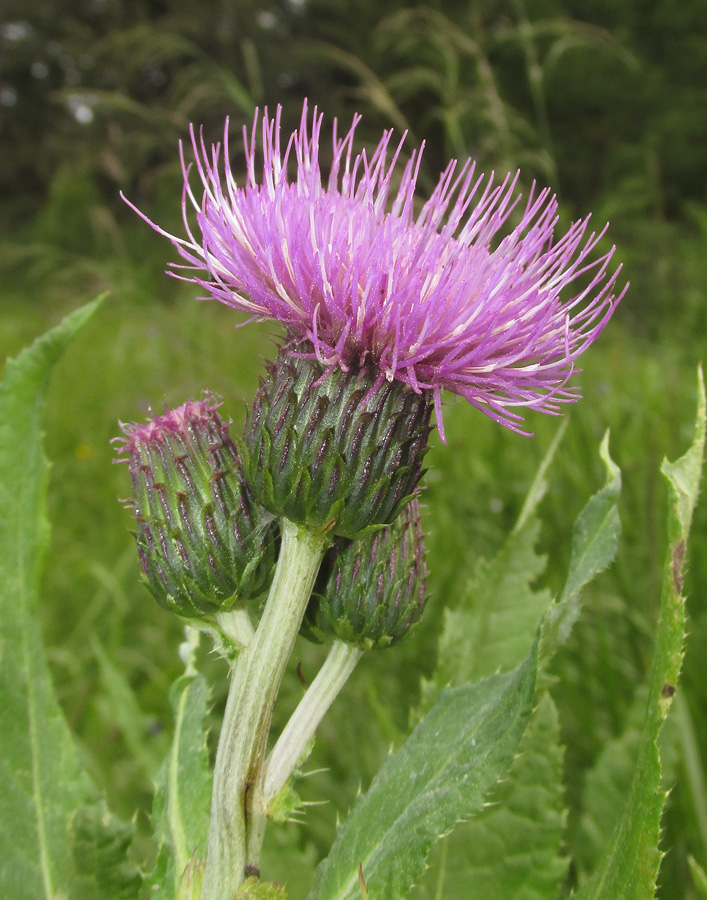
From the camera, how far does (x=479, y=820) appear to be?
5.69ft

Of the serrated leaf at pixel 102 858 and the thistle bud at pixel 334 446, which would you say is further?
the serrated leaf at pixel 102 858

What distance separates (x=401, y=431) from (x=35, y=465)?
699 mm

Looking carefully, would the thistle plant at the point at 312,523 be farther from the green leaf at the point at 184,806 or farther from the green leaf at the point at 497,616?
the green leaf at the point at 497,616

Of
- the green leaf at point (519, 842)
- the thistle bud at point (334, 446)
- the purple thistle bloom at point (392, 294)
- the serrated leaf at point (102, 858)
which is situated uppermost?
the purple thistle bloom at point (392, 294)

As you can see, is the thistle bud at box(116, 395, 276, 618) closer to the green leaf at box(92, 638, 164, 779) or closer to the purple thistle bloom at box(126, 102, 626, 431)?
the purple thistle bloom at box(126, 102, 626, 431)

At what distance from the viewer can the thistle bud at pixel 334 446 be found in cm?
132

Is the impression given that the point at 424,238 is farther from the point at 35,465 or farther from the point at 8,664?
the point at 8,664

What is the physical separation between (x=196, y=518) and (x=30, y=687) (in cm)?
46

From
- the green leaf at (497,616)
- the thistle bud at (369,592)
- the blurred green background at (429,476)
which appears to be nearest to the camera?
the thistle bud at (369,592)

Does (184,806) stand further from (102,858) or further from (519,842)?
(519,842)

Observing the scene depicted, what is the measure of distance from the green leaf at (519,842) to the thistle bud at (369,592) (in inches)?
16.4

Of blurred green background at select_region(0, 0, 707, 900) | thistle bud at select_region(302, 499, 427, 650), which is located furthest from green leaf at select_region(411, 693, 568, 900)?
thistle bud at select_region(302, 499, 427, 650)

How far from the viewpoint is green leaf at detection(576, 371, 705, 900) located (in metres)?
1.02

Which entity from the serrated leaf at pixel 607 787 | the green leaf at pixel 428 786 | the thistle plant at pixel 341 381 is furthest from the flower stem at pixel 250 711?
the serrated leaf at pixel 607 787
